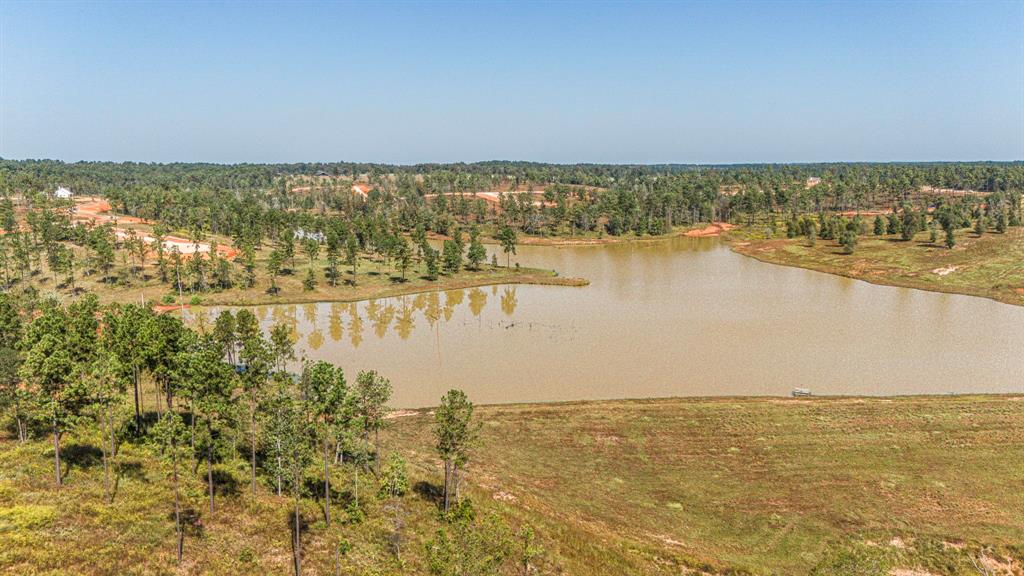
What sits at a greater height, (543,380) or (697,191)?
(697,191)

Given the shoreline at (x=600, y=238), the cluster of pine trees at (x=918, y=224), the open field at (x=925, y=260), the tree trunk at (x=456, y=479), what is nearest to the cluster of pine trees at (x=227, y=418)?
the tree trunk at (x=456, y=479)

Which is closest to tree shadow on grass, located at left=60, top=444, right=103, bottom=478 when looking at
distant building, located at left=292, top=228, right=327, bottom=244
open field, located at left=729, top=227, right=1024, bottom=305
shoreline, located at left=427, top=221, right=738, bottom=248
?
distant building, located at left=292, top=228, right=327, bottom=244

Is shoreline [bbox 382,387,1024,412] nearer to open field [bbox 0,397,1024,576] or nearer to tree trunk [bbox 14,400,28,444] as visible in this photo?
open field [bbox 0,397,1024,576]

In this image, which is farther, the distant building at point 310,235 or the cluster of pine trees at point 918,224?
the distant building at point 310,235

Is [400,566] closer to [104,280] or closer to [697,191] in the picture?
[104,280]

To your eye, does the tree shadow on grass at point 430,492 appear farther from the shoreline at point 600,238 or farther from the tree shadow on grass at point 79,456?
the shoreline at point 600,238

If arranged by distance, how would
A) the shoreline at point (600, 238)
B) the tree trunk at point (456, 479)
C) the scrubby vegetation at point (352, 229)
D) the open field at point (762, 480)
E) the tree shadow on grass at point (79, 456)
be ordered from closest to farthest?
the open field at point (762, 480)
the tree shadow on grass at point (79, 456)
the tree trunk at point (456, 479)
the scrubby vegetation at point (352, 229)
the shoreline at point (600, 238)

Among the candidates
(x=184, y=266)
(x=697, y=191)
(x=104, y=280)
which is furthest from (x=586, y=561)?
(x=697, y=191)
